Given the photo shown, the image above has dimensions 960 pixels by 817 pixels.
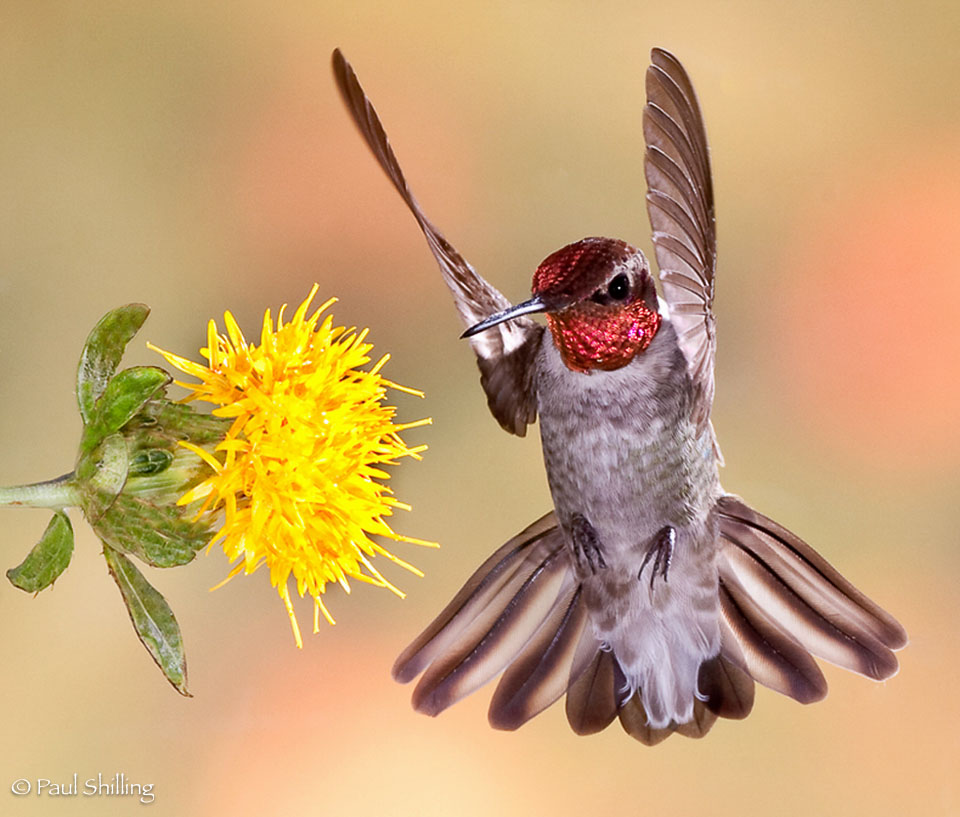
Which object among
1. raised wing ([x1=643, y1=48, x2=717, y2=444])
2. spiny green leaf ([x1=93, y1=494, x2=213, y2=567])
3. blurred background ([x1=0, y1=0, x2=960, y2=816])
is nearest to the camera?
raised wing ([x1=643, y1=48, x2=717, y2=444])

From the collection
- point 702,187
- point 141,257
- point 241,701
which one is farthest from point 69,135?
point 702,187

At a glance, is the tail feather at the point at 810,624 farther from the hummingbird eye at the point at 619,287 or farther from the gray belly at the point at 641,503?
the hummingbird eye at the point at 619,287

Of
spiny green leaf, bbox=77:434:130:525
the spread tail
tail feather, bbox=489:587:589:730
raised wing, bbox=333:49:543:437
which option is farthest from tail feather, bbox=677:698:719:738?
spiny green leaf, bbox=77:434:130:525

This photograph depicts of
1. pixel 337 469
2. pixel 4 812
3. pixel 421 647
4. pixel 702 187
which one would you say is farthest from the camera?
pixel 4 812

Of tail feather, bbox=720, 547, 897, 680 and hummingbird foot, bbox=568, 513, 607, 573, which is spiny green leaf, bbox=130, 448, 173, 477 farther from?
tail feather, bbox=720, 547, 897, 680

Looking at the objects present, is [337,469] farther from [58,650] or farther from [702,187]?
[58,650]

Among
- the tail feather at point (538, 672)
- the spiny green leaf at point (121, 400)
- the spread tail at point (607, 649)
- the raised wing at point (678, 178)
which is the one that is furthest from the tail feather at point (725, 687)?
the spiny green leaf at point (121, 400)
